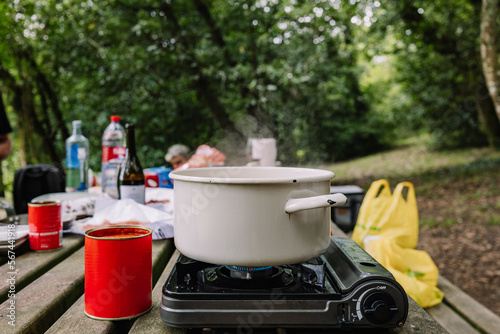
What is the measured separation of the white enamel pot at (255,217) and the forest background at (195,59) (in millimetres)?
3296

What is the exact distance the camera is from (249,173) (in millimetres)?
980

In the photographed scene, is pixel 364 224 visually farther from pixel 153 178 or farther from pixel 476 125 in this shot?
pixel 476 125

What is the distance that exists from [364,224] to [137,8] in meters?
5.17

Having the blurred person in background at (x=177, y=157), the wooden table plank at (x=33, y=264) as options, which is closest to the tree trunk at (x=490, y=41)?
the blurred person in background at (x=177, y=157)

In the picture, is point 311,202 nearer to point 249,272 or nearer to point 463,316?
point 249,272

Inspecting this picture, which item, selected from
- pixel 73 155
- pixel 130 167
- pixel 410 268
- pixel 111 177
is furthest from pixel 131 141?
pixel 410 268

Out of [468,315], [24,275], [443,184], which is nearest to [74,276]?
[24,275]

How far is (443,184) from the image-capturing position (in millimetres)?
7074

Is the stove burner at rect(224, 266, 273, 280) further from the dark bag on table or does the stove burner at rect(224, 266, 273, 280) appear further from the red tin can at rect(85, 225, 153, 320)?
the dark bag on table

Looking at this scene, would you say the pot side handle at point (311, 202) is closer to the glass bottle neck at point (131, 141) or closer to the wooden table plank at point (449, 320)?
the glass bottle neck at point (131, 141)

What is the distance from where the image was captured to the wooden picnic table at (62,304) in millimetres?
698

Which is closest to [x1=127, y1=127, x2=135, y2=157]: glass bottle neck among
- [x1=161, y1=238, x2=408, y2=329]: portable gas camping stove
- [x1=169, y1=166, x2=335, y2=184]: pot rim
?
[x1=169, y1=166, x2=335, y2=184]: pot rim

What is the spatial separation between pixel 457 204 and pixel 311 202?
19.8 feet

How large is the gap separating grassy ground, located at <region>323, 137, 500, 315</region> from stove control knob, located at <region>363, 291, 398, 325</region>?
106 inches
